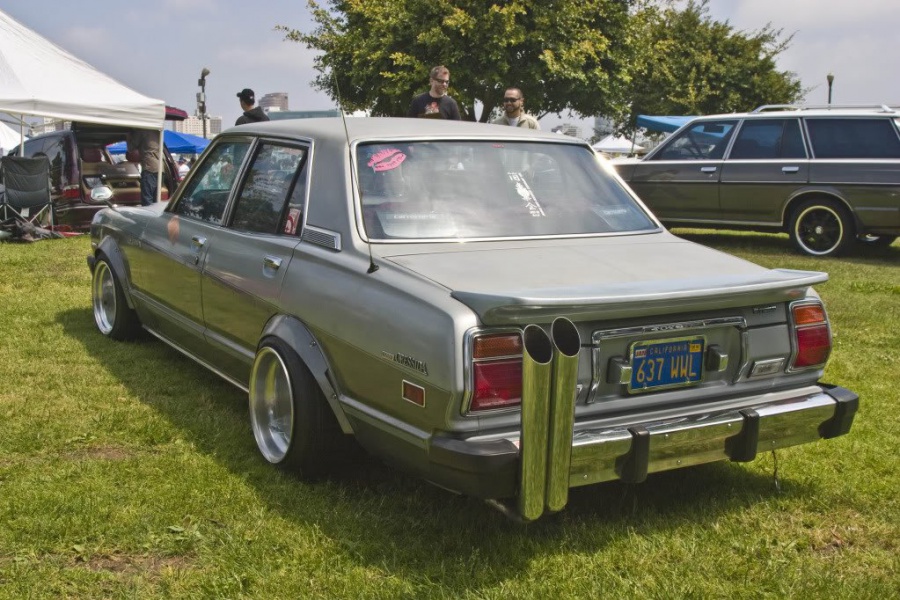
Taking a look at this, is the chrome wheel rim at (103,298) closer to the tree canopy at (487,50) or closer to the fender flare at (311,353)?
the fender flare at (311,353)

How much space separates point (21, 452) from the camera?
4281 millimetres

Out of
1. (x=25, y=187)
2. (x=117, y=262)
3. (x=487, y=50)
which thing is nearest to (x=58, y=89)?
(x=25, y=187)

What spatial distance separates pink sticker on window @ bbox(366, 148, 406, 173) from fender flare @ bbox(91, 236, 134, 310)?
2.60 meters

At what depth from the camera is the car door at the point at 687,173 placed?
12.0m

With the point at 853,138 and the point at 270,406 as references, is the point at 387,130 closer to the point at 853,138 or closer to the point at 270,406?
the point at 270,406

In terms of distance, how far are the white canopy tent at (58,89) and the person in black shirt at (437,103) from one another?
203 inches

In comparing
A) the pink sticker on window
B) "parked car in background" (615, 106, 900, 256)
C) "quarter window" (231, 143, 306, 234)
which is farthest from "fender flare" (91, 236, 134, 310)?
"parked car in background" (615, 106, 900, 256)

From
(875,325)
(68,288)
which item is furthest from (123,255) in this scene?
(875,325)

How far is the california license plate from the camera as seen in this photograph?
3275 millimetres

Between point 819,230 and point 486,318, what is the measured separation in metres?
9.41

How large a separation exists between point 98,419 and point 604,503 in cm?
254

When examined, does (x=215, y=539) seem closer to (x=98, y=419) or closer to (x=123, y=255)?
(x=98, y=419)

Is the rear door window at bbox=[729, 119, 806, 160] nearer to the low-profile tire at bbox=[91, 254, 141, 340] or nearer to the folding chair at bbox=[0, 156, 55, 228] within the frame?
the low-profile tire at bbox=[91, 254, 141, 340]

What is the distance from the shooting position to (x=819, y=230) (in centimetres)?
1136
